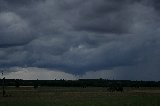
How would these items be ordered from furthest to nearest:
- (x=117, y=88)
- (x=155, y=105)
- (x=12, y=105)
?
(x=117, y=88), (x=12, y=105), (x=155, y=105)

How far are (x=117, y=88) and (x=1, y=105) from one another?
8734 cm

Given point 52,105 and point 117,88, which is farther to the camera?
point 117,88

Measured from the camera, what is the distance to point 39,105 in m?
56.3

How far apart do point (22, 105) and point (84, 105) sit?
10504 millimetres

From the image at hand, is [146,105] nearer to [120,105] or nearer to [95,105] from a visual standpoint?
[120,105]

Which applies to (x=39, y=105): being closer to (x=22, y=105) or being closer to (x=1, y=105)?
(x=22, y=105)

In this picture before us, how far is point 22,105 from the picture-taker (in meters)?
56.5

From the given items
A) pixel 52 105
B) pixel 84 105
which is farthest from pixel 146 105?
pixel 52 105

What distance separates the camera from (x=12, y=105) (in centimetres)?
5691

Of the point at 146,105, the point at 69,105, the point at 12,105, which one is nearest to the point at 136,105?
the point at 146,105

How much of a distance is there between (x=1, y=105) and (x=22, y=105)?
4.09 metres

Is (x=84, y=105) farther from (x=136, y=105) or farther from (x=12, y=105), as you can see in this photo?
(x=12, y=105)

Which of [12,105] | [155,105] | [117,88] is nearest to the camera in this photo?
[155,105]

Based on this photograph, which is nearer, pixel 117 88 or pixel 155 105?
pixel 155 105
